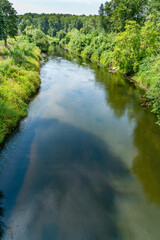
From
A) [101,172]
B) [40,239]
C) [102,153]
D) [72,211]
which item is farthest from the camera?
[102,153]

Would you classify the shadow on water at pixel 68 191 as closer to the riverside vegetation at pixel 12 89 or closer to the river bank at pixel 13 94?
the river bank at pixel 13 94

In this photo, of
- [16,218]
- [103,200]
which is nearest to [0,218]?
[16,218]

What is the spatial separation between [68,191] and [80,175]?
4.70 feet

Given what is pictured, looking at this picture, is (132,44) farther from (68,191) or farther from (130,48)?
(68,191)

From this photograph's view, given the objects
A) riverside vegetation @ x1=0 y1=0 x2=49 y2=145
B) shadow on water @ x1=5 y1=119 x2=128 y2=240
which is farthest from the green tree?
shadow on water @ x1=5 y1=119 x2=128 y2=240

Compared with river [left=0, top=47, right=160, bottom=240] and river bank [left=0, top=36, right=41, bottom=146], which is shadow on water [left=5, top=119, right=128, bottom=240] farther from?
river bank [left=0, top=36, right=41, bottom=146]

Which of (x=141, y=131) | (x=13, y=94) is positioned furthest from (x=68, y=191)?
(x=13, y=94)

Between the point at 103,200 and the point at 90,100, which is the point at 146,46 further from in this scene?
the point at 103,200

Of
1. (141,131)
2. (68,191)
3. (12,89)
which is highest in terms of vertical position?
(12,89)

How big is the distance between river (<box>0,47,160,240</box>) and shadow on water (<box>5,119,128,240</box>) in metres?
0.04

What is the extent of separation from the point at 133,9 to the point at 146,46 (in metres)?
25.5

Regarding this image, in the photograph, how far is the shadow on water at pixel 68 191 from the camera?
7.88 m

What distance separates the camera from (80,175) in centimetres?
1079

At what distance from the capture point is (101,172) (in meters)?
11.1
